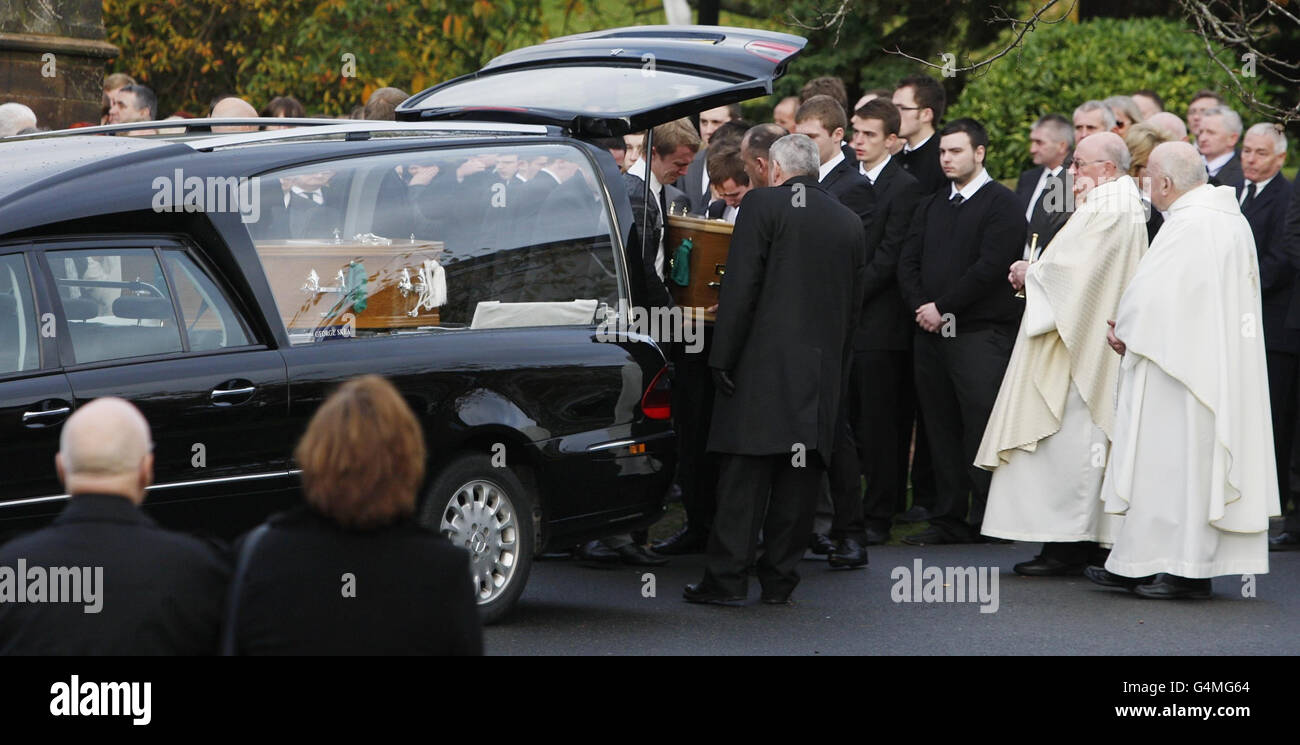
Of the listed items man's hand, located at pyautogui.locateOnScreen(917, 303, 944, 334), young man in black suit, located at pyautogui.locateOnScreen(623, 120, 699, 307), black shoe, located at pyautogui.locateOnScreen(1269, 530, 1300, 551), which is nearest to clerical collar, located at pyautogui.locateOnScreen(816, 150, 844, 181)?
young man in black suit, located at pyautogui.locateOnScreen(623, 120, 699, 307)

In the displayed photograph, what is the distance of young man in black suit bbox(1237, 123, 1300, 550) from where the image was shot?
34.9 feet

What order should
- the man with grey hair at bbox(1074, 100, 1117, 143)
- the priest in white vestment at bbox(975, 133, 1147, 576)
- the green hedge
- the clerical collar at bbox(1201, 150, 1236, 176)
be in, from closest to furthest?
the priest in white vestment at bbox(975, 133, 1147, 576)
the man with grey hair at bbox(1074, 100, 1117, 143)
the clerical collar at bbox(1201, 150, 1236, 176)
the green hedge

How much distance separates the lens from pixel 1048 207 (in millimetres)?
9898

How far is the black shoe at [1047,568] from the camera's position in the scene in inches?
362

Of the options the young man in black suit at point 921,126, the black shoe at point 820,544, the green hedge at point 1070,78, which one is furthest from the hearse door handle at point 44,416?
the green hedge at point 1070,78

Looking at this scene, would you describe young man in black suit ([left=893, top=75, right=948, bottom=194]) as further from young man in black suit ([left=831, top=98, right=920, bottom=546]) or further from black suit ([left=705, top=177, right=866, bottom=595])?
black suit ([left=705, top=177, right=866, bottom=595])

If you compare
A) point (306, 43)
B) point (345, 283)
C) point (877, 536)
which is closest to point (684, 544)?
point (877, 536)

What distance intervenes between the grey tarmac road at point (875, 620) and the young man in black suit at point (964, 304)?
931 millimetres

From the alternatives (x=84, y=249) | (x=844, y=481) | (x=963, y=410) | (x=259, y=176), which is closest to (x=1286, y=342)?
(x=963, y=410)

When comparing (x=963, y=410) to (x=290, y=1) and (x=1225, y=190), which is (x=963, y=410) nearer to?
(x=1225, y=190)

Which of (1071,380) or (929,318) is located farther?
(929,318)

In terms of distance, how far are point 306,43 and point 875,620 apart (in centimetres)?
1195

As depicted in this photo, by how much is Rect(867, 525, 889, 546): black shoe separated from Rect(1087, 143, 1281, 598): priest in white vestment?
1.68 m

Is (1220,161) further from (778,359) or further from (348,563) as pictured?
(348,563)
